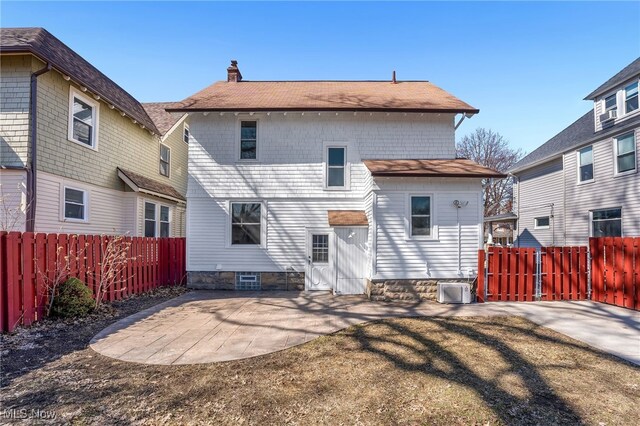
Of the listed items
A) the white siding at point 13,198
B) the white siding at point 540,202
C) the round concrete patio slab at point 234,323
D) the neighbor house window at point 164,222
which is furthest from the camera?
the white siding at point 540,202

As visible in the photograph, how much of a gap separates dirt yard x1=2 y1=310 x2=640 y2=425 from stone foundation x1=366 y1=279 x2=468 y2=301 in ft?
11.9

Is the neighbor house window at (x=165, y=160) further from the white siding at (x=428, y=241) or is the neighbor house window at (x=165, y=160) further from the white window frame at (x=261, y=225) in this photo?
the white siding at (x=428, y=241)

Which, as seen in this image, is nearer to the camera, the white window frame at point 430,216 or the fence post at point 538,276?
the fence post at point 538,276

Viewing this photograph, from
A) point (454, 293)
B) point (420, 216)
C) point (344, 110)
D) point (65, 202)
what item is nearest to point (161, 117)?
point (65, 202)

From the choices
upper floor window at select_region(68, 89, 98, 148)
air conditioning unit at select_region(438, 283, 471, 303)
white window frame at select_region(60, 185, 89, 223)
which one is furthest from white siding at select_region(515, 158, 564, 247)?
upper floor window at select_region(68, 89, 98, 148)

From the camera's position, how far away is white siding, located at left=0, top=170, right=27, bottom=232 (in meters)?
8.18

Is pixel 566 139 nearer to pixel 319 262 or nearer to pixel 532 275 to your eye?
pixel 532 275

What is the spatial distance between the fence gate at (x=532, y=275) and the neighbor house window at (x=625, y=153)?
6.89 m

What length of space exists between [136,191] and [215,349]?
9495 millimetres

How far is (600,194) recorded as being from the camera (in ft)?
45.6

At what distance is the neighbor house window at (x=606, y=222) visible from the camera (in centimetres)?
1310

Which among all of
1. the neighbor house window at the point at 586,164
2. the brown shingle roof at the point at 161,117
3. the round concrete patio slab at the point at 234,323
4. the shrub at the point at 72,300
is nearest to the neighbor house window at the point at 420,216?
the round concrete patio slab at the point at 234,323

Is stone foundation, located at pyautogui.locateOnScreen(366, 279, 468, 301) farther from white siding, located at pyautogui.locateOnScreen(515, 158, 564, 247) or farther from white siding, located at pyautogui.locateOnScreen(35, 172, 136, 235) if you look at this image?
white siding, located at pyautogui.locateOnScreen(515, 158, 564, 247)

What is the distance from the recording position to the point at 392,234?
9.15 metres
